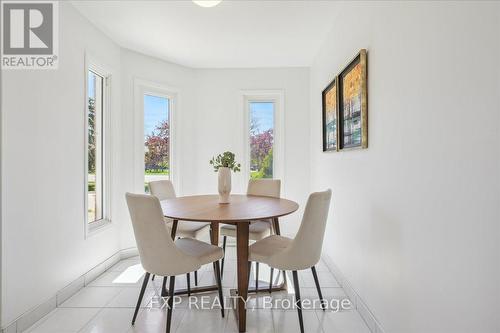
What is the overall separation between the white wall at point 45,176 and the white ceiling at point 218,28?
0.37 m

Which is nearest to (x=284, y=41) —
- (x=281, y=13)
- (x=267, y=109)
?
(x=281, y=13)

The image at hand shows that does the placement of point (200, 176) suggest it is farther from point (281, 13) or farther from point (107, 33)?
point (281, 13)

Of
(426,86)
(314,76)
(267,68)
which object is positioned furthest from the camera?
(267,68)

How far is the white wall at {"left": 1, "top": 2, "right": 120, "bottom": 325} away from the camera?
71.9 inches

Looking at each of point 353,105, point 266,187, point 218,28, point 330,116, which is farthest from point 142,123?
point 353,105

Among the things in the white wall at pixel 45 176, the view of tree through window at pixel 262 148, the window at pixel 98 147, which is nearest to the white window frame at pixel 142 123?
the window at pixel 98 147

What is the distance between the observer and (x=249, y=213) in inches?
77.1

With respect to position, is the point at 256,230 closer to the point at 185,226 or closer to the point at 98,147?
the point at 185,226

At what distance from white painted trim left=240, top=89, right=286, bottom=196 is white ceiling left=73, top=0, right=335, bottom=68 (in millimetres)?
469

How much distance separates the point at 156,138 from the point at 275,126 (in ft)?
5.65

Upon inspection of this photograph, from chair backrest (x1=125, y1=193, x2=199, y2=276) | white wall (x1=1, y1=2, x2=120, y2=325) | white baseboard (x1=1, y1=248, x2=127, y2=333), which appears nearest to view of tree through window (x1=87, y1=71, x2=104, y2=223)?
white wall (x1=1, y1=2, x2=120, y2=325)

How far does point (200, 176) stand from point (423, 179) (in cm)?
320

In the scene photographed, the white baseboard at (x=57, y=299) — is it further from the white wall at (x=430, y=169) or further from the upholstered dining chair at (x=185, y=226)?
the white wall at (x=430, y=169)

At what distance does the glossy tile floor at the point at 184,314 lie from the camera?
1.93 meters
